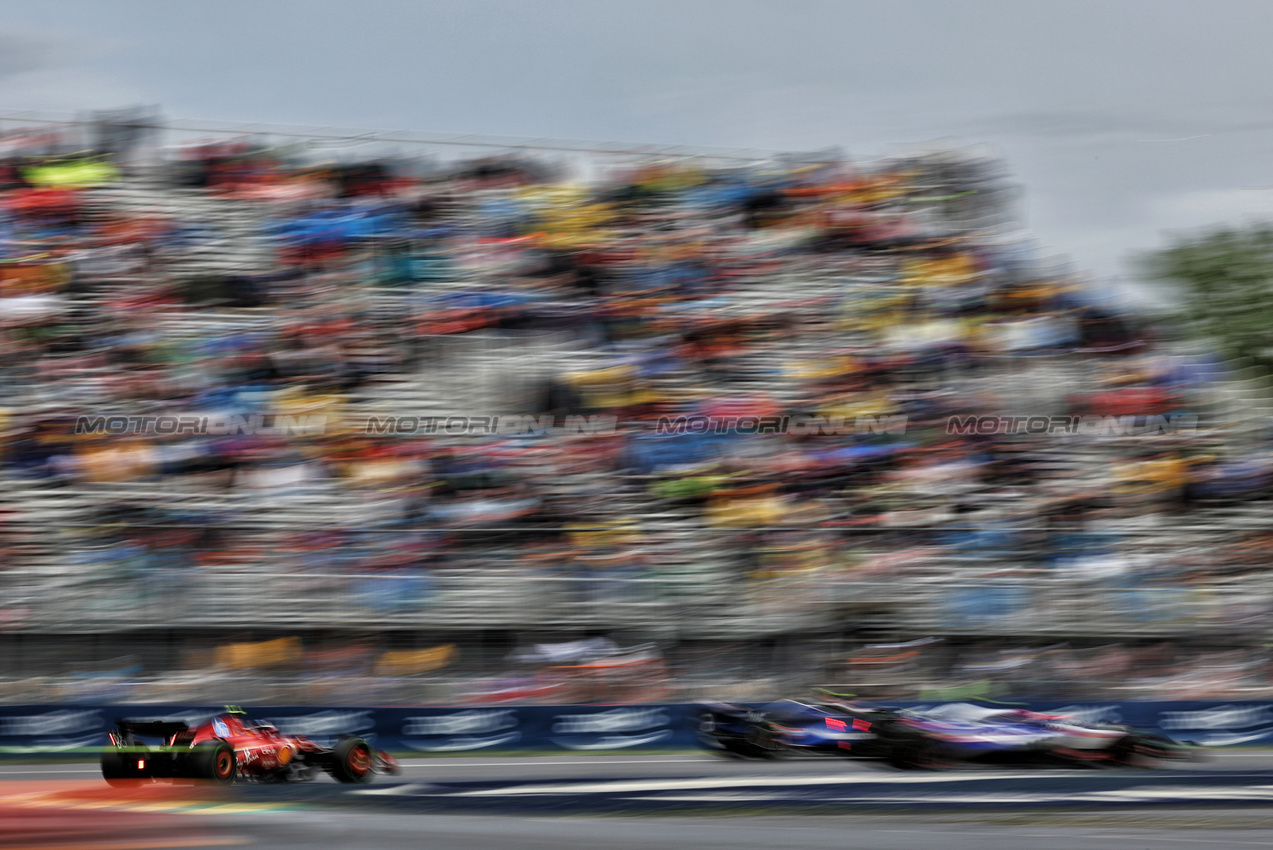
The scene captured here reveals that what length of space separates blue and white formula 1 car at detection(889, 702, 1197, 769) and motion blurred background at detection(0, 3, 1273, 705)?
277 cm

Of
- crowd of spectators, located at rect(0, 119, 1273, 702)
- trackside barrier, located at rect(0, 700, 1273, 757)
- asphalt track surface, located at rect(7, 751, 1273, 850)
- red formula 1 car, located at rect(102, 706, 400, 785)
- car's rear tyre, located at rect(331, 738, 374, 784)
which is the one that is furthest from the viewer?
crowd of spectators, located at rect(0, 119, 1273, 702)

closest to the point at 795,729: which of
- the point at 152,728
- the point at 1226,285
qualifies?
the point at 152,728

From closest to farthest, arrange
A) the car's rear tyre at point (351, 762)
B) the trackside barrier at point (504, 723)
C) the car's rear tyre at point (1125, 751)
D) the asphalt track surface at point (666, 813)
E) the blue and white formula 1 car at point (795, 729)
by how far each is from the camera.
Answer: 1. the asphalt track surface at point (666, 813)
2. the car's rear tyre at point (351, 762)
3. the blue and white formula 1 car at point (795, 729)
4. the car's rear tyre at point (1125, 751)
5. the trackside barrier at point (504, 723)

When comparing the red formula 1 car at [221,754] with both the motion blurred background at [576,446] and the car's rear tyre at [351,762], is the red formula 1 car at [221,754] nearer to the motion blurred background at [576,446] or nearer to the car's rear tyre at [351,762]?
the car's rear tyre at [351,762]

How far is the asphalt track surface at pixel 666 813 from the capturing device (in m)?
6.15

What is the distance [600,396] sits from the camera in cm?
1703

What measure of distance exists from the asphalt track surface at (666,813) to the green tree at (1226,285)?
25.6 m

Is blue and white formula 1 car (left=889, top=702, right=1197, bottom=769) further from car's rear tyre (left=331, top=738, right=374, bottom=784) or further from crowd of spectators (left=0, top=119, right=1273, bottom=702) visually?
car's rear tyre (left=331, top=738, right=374, bottom=784)

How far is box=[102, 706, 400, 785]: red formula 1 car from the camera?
1062 cm

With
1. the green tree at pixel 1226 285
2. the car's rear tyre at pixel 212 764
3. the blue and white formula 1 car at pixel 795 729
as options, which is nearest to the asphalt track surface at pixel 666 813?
the car's rear tyre at pixel 212 764

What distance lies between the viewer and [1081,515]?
54.8ft

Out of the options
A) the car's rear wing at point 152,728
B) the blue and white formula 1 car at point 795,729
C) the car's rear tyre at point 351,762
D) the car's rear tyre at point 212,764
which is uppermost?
the car's rear wing at point 152,728

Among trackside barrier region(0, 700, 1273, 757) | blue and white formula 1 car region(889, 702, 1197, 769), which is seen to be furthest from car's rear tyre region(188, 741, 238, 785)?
blue and white formula 1 car region(889, 702, 1197, 769)

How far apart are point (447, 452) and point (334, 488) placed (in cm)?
130
